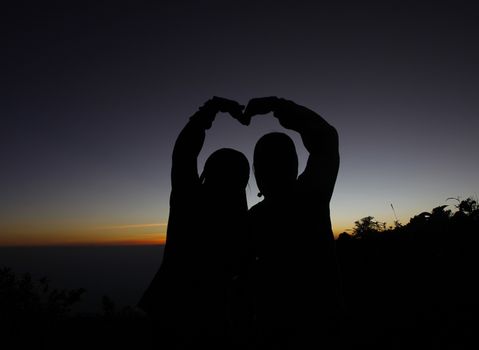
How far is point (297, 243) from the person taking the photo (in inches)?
70.4

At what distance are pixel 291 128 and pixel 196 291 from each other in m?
1.34

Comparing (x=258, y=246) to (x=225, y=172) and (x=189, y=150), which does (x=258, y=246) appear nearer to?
(x=225, y=172)

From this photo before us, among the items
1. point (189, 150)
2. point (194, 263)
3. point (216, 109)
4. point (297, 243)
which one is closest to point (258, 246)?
point (297, 243)

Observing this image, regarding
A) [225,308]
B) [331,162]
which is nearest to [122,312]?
[225,308]

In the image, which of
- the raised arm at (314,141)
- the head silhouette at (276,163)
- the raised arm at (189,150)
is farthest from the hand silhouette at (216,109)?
the head silhouette at (276,163)

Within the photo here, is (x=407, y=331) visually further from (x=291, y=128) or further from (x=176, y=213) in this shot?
(x=176, y=213)

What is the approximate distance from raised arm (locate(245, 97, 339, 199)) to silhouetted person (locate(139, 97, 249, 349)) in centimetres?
57

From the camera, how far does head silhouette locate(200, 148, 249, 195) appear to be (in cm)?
231

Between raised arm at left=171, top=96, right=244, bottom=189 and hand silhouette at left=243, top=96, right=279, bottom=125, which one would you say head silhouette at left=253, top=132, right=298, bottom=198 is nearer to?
hand silhouette at left=243, top=96, right=279, bottom=125

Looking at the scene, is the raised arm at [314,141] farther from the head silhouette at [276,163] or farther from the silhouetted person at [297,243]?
the head silhouette at [276,163]

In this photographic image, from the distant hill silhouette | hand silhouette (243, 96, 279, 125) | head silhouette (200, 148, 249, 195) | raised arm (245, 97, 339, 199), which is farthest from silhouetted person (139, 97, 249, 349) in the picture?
the distant hill silhouette

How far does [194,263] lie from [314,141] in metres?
1.18

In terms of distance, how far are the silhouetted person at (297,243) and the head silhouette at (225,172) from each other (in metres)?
0.31

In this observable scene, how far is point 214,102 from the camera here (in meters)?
2.23
